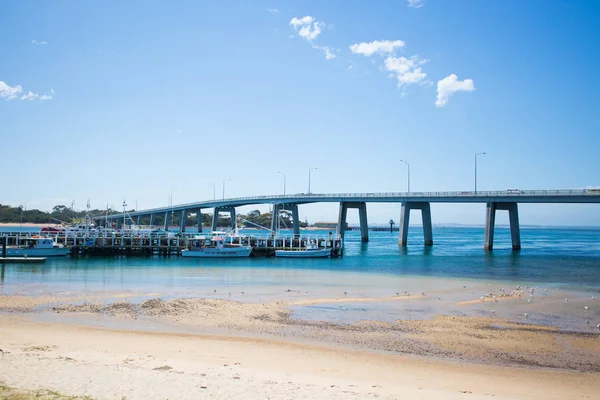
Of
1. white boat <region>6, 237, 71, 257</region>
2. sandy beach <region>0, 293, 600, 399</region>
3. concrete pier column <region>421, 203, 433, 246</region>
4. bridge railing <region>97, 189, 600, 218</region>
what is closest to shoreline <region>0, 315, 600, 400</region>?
sandy beach <region>0, 293, 600, 399</region>

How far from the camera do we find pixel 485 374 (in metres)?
14.9

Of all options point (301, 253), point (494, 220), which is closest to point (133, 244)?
point (301, 253)

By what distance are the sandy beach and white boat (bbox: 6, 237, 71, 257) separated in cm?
3946

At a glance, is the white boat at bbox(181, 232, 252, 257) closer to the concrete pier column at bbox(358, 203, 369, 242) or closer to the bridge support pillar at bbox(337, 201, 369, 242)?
the bridge support pillar at bbox(337, 201, 369, 242)

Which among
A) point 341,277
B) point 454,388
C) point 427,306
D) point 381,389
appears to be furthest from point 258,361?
point 341,277

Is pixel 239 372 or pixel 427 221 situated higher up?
pixel 427 221

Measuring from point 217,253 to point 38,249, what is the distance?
929 inches

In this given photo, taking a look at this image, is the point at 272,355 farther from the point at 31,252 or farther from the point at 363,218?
the point at 363,218

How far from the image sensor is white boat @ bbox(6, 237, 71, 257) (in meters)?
60.5

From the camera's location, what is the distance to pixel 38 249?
201 feet

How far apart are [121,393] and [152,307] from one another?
15.2 meters

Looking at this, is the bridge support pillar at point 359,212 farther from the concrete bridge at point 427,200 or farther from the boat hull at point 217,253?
the boat hull at point 217,253

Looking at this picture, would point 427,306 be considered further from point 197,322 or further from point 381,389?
point 381,389

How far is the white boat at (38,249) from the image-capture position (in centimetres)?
6047
